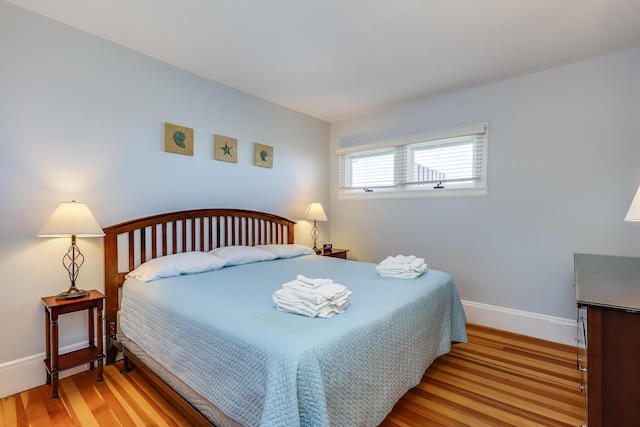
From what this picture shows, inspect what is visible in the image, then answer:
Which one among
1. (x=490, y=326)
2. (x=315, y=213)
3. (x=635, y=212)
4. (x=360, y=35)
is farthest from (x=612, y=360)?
(x=315, y=213)

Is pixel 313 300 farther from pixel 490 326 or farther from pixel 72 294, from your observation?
pixel 490 326

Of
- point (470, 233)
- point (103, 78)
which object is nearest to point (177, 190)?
point (103, 78)

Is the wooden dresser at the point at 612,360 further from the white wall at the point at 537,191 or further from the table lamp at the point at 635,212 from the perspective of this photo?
the white wall at the point at 537,191

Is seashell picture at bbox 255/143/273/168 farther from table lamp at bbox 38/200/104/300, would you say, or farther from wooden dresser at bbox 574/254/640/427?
wooden dresser at bbox 574/254/640/427

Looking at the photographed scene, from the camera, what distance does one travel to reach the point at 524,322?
9.61 feet

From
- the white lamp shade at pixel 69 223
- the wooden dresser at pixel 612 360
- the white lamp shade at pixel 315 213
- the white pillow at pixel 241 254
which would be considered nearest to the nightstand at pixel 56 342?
the white lamp shade at pixel 69 223

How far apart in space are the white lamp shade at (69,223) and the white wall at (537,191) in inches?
121

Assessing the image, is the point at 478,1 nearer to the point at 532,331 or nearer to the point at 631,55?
the point at 631,55

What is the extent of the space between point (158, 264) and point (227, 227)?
3.09ft

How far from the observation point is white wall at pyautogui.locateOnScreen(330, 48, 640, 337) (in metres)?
2.51

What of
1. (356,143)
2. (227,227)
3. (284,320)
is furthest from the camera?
(356,143)

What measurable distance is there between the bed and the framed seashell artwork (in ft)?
1.92

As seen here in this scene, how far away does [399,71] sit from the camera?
112 inches

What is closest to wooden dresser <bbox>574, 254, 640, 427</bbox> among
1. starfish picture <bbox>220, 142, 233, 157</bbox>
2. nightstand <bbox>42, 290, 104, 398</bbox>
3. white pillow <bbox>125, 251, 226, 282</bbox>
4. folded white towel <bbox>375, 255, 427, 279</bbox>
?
folded white towel <bbox>375, 255, 427, 279</bbox>
